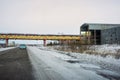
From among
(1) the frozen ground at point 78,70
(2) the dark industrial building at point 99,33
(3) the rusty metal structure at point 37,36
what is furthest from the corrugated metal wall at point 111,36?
(1) the frozen ground at point 78,70

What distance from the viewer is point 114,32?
246 ft

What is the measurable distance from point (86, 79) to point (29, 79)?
2.51 m

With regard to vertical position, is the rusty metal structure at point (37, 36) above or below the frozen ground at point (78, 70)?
above

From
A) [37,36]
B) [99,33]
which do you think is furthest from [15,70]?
[37,36]

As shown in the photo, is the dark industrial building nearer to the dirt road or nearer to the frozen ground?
the frozen ground

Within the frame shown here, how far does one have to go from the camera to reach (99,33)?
3789 inches

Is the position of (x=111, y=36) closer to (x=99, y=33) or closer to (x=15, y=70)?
(x=99, y=33)

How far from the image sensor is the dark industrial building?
77375 mm

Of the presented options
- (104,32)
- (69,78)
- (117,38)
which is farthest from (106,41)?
(69,78)

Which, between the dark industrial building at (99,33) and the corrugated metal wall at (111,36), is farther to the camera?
the dark industrial building at (99,33)

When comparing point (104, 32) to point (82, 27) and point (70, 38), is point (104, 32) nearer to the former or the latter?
point (82, 27)

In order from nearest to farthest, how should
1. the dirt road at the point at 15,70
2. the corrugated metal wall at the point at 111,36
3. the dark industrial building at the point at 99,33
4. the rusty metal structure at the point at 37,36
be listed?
the dirt road at the point at 15,70, the corrugated metal wall at the point at 111,36, the dark industrial building at the point at 99,33, the rusty metal structure at the point at 37,36

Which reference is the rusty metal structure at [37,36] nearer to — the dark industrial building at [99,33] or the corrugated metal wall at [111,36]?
the dark industrial building at [99,33]

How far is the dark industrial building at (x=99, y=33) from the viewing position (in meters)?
77.4
